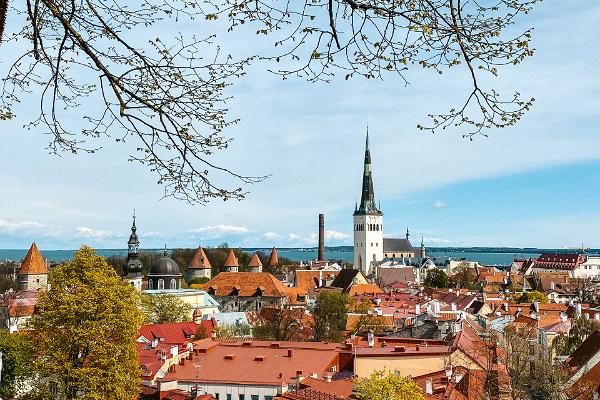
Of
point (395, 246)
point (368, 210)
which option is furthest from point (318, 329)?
point (395, 246)

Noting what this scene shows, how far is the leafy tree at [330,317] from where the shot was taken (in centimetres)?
3812

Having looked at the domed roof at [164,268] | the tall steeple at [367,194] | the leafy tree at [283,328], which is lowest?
the leafy tree at [283,328]

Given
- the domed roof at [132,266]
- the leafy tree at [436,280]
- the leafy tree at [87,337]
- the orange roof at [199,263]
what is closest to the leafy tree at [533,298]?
the leafy tree at [436,280]

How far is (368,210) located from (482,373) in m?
91.9

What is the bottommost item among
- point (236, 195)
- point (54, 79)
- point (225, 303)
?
point (225, 303)

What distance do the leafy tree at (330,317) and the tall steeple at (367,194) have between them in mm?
67723

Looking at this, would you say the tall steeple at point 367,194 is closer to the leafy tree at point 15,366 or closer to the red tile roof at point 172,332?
the red tile roof at point 172,332

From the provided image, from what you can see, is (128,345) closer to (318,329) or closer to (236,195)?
(236,195)

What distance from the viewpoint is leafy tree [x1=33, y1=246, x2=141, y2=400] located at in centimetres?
1889

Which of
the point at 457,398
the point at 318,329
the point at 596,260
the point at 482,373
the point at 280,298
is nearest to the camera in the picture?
the point at 457,398

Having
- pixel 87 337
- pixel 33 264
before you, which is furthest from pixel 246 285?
pixel 87 337

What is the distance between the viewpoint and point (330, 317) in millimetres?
41781

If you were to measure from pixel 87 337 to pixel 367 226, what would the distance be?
94.5m

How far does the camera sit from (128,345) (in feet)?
64.7
